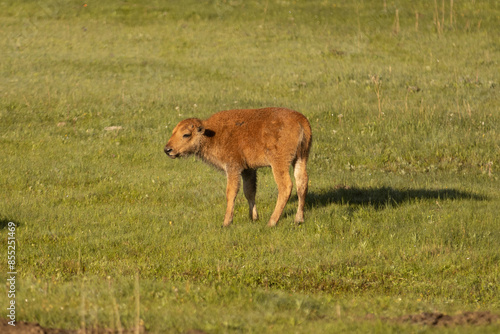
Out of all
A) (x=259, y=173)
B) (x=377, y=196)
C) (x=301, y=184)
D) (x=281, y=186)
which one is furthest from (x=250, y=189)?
(x=259, y=173)

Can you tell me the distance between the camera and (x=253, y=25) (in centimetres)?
3344

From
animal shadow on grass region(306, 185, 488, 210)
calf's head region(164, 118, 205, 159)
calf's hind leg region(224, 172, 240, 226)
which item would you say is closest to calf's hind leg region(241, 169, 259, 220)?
calf's hind leg region(224, 172, 240, 226)

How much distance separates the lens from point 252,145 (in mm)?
11219

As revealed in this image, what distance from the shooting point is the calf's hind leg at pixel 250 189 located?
1190 cm

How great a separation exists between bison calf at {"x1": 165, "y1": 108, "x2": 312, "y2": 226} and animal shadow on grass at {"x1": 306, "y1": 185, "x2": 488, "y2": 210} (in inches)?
54.0

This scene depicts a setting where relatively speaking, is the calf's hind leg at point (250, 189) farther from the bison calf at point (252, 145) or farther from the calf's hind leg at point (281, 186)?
the calf's hind leg at point (281, 186)

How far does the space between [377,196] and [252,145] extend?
3473mm

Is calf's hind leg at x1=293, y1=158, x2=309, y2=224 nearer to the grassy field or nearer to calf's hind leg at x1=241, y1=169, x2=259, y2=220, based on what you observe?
the grassy field

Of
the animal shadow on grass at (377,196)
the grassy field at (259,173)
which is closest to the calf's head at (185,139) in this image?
the grassy field at (259,173)

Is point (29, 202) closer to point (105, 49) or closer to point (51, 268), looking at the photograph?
point (51, 268)

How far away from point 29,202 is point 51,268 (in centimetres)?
368

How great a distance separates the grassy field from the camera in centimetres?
779

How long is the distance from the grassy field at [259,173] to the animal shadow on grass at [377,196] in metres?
0.07

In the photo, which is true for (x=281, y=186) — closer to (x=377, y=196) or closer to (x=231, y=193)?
(x=231, y=193)
